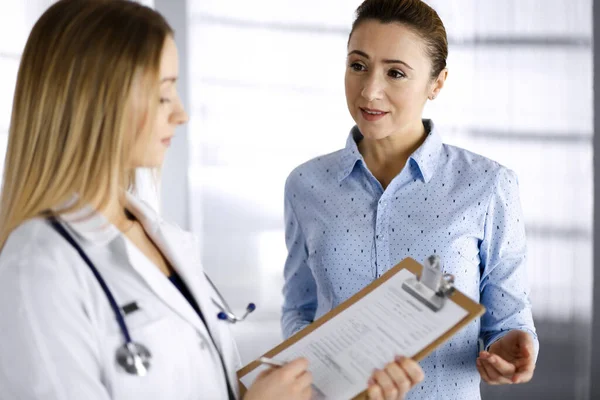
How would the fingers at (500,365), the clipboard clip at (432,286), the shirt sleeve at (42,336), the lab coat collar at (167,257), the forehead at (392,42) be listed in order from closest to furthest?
the shirt sleeve at (42,336)
the lab coat collar at (167,257)
the clipboard clip at (432,286)
the fingers at (500,365)
the forehead at (392,42)

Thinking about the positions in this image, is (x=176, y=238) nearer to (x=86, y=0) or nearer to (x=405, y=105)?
(x=86, y=0)

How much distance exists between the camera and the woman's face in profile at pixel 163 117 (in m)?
0.98

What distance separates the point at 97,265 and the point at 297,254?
0.77 meters

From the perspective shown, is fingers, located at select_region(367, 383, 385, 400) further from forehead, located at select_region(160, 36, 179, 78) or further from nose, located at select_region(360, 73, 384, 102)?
nose, located at select_region(360, 73, 384, 102)

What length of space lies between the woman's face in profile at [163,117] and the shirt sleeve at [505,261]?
81cm

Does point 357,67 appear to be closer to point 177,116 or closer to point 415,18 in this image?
point 415,18

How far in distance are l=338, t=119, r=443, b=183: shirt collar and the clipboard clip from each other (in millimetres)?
427

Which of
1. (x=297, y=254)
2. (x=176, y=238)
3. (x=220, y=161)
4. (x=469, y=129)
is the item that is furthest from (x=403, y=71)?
(x=220, y=161)

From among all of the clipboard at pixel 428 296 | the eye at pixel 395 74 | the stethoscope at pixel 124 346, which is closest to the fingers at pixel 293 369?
the clipboard at pixel 428 296

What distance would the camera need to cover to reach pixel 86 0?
95cm

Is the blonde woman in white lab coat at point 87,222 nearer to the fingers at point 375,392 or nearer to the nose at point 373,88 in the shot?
the fingers at point 375,392

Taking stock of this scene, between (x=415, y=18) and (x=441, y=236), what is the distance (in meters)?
0.52

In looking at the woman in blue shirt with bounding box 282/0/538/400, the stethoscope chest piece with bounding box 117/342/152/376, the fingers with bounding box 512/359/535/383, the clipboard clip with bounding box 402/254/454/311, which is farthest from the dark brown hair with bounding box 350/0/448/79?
the stethoscope chest piece with bounding box 117/342/152/376

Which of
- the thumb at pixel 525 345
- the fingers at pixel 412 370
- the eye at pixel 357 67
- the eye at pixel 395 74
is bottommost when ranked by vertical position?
the thumb at pixel 525 345
